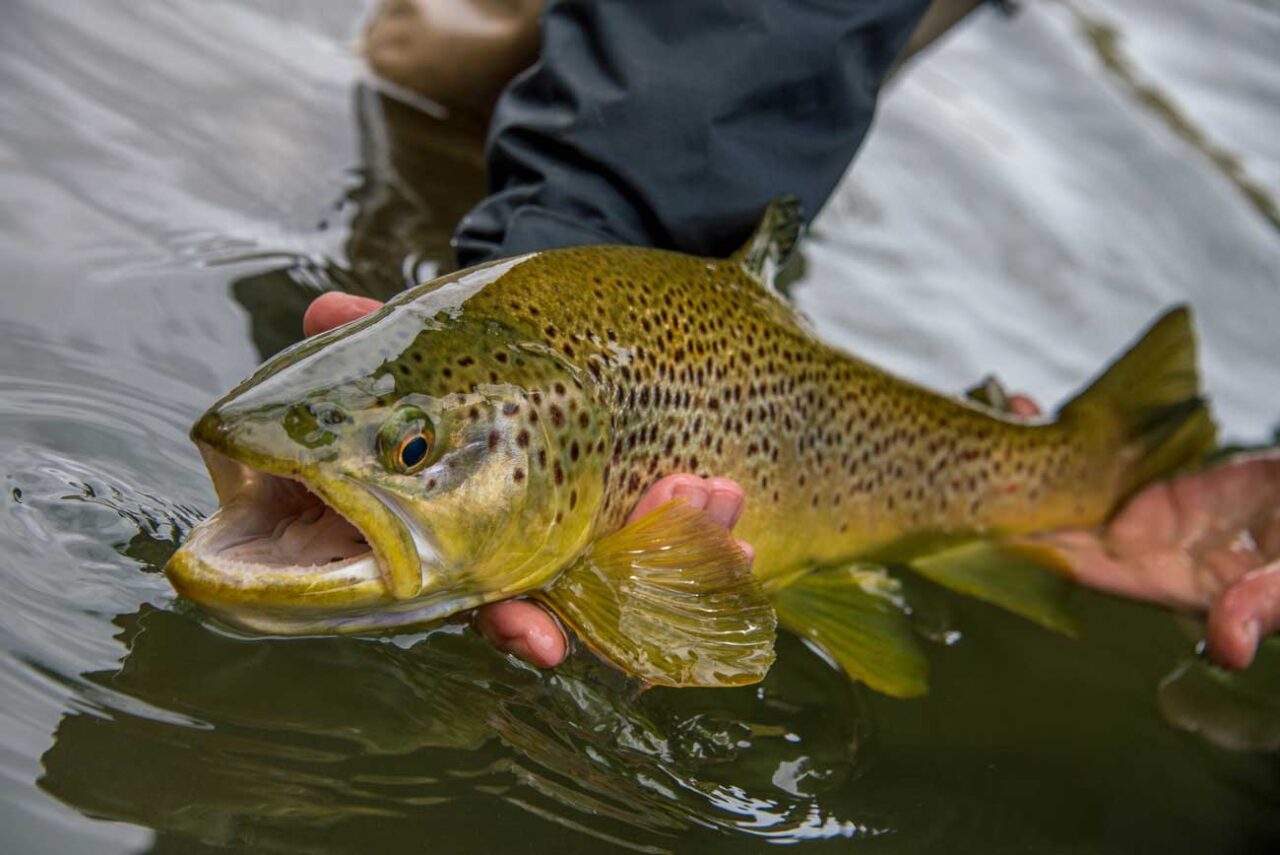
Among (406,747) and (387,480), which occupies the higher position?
(387,480)

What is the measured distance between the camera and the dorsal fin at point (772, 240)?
3156mm

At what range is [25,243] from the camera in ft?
11.4

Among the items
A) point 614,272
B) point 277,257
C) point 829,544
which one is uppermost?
point 614,272

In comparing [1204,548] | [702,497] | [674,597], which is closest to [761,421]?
[702,497]

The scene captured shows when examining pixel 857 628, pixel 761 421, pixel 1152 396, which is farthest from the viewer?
pixel 1152 396

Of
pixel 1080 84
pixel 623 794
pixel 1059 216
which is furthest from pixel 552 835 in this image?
pixel 1080 84

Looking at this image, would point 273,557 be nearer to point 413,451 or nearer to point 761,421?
point 413,451

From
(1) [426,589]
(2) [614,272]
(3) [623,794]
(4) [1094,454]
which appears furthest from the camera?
(4) [1094,454]

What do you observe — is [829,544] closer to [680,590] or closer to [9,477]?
[680,590]

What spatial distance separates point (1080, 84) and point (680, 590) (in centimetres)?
535

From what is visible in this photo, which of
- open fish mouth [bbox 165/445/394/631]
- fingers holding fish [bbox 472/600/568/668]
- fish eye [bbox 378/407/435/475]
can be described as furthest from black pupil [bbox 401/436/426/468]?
fingers holding fish [bbox 472/600/568/668]

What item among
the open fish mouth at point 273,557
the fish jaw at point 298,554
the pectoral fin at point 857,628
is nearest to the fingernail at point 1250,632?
the pectoral fin at point 857,628

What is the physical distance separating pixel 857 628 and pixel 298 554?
1.36 metres

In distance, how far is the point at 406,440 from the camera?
2.30 meters
